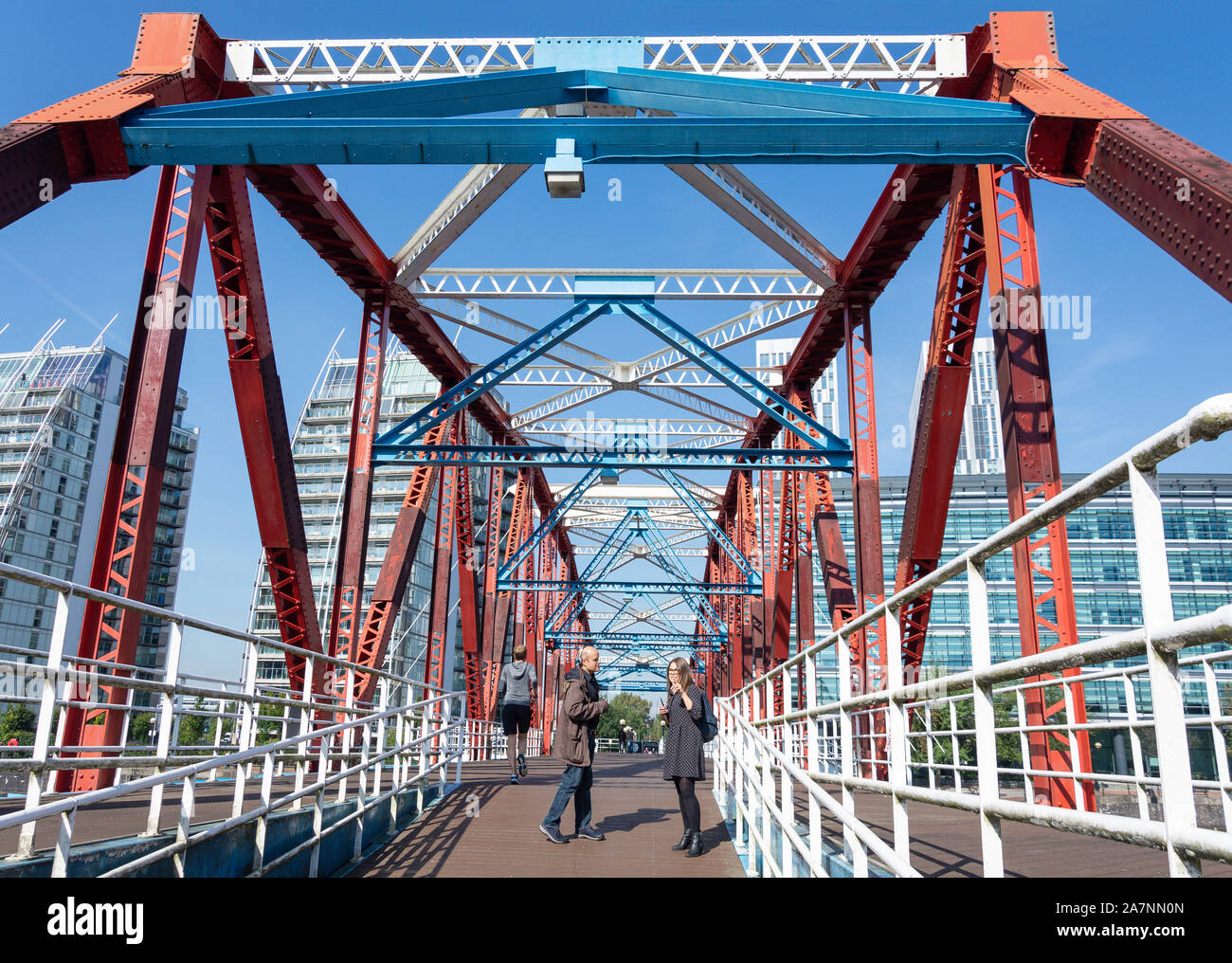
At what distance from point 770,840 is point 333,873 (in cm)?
319

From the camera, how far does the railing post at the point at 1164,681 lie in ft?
7.45

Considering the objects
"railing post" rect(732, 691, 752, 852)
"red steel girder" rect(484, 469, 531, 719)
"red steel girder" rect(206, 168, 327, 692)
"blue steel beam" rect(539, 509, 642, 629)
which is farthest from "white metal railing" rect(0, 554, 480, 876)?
"blue steel beam" rect(539, 509, 642, 629)

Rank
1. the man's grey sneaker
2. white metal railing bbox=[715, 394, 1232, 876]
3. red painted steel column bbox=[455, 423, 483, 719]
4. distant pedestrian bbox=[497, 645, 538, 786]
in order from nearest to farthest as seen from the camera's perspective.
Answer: white metal railing bbox=[715, 394, 1232, 876] → the man's grey sneaker → distant pedestrian bbox=[497, 645, 538, 786] → red painted steel column bbox=[455, 423, 483, 719]

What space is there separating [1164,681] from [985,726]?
1.05 m

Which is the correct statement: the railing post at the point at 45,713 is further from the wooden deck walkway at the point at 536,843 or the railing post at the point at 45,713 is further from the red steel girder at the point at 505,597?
the red steel girder at the point at 505,597

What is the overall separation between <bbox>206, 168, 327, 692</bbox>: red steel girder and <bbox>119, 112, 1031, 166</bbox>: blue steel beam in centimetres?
183

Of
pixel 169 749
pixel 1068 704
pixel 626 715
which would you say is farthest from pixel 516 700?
pixel 626 715

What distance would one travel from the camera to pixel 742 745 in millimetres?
9055

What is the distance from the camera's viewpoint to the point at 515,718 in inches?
542

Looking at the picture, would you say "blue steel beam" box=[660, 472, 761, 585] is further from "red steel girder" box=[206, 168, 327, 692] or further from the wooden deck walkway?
"red steel girder" box=[206, 168, 327, 692]

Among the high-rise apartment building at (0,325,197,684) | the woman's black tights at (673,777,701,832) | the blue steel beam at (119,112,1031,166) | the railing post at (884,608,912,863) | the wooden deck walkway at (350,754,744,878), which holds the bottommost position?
the wooden deck walkway at (350,754,744,878)

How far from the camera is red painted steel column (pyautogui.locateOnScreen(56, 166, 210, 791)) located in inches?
331
